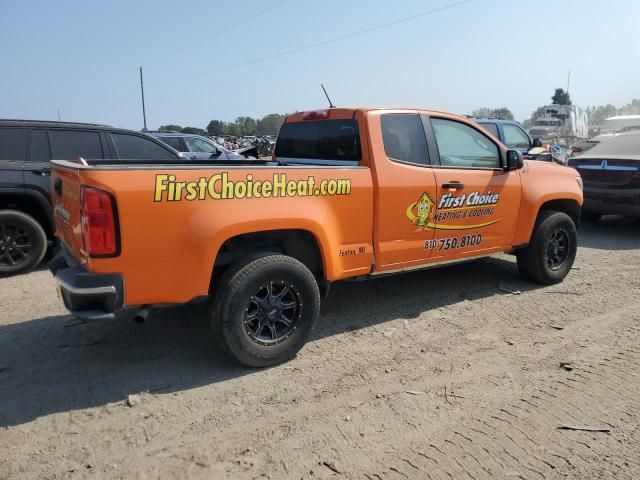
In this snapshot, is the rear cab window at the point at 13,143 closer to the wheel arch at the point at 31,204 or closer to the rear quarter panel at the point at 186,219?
the wheel arch at the point at 31,204

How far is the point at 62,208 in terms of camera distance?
3.72 m

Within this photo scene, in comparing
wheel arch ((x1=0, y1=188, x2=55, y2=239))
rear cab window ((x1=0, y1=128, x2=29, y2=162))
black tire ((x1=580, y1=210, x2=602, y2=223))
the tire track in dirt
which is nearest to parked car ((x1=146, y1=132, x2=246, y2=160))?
rear cab window ((x1=0, y1=128, x2=29, y2=162))

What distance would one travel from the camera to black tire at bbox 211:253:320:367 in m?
3.38

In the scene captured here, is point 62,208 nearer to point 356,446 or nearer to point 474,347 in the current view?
point 356,446

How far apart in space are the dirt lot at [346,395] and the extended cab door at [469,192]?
2.08 feet

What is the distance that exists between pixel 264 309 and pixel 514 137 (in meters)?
9.76

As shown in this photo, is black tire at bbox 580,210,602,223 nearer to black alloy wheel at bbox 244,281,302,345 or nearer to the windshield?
black alloy wheel at bbox 244,281,302,345

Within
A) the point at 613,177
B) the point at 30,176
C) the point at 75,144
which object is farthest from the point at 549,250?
the point at 30,176

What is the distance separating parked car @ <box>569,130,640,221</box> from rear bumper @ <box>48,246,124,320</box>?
7983mm

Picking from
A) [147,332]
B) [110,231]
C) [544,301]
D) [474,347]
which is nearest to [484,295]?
[544,301]

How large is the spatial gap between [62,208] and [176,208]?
119 centimetres

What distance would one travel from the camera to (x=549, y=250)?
5551 millimetres

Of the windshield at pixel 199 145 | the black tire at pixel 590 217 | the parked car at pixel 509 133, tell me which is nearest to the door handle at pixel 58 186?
the windshield at pixel 199 145

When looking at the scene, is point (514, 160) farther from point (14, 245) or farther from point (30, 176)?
point (14, 245)
